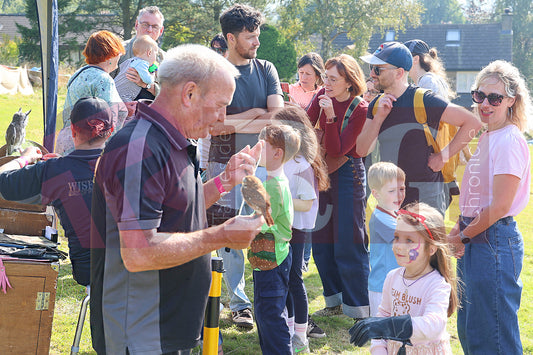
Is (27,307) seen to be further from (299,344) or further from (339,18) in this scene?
(339,18)

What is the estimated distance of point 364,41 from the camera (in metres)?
40.6

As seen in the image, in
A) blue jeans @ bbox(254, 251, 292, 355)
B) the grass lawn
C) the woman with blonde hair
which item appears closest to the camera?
blue jeans @ bbox(254, 251, 292, 355)

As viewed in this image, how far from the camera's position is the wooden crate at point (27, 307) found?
10.8 feet

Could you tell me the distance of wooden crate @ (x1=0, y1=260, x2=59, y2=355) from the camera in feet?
10.8

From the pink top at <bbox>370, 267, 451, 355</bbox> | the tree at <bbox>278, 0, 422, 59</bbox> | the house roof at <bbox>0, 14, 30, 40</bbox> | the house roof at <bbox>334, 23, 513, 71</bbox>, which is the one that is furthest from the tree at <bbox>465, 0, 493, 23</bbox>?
the pink top at <bbox>370, 267, 451, 355</bbox>

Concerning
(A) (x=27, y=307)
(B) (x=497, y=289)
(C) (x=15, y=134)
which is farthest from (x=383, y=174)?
(C) (x=15, y=134)

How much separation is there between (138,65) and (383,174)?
2229 millimetres

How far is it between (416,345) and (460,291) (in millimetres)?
849

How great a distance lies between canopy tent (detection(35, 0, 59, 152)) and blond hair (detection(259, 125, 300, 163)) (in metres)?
2.75

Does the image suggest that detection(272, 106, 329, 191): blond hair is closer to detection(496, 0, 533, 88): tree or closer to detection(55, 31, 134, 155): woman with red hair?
detection(55, 31, 134, 155): woman with red hair

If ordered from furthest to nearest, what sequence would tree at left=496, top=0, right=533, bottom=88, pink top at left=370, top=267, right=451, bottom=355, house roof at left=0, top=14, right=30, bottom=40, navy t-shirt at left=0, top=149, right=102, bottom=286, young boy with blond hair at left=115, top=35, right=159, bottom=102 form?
Answer: tree at left=496, top=0, right=533, bottom=88
house roof at left=0, top=14, right=30, bottom=40
young boy with blond hair at left=115, top=35, right=159, bottom=102
navy t-shirt at left=0, top=149, right=102, bottom=286
pink top at left=370, top=267, right=451, bottom=355

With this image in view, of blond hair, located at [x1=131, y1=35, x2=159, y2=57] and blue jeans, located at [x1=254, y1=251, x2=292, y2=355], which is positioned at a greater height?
blond hair, located at [x1=131, y1=35, x2=159, y2=57]

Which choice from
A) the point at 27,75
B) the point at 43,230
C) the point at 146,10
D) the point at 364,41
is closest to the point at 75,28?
the point at 27,75

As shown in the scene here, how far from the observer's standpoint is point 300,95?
6.35m
